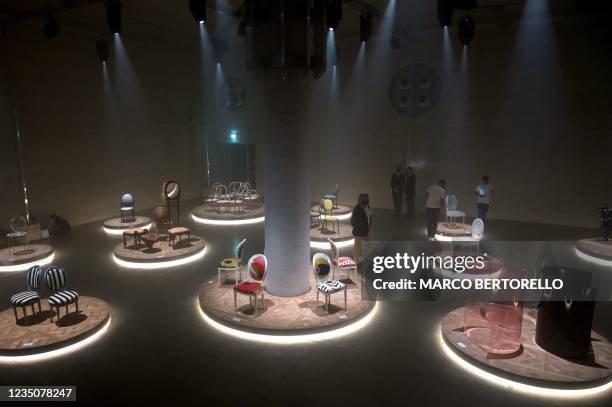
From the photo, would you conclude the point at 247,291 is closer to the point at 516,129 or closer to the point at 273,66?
the point at 273,66

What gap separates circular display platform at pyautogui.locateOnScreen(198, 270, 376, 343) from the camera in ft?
20.5

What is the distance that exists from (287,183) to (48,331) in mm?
4027

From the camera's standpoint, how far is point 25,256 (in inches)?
379

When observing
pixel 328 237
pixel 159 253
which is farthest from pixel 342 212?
pixel 159 253

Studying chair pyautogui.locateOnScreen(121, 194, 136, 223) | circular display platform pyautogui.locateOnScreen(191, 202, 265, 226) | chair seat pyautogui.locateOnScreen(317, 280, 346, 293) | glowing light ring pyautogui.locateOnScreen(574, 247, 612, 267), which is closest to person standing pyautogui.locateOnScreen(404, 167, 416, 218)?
circular display platform pyautogui.locateOnScreen(191, 202, 265, 226)

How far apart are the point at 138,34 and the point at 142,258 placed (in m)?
8.58

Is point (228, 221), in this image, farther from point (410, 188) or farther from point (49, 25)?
point (49, 25)

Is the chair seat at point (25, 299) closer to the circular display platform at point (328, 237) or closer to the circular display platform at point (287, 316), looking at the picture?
the circular display platform at point (287, 316)

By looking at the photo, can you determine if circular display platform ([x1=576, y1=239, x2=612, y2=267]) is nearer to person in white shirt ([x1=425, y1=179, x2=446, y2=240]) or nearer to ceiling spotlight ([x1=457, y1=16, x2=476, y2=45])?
person in white shirt ([x1=425, y1=179, x2=446, y2=240])

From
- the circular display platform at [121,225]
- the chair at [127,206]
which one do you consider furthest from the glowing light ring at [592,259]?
the chair at [127,206]

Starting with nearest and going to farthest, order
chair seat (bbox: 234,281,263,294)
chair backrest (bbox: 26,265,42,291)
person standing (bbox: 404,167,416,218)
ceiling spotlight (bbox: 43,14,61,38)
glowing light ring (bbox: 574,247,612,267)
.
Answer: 1. chair seat (bbox: 234,281,263,294)
2. chair backrest (bbox: 26,265,42,291)
3. glowing light ring (bbox: 574,247,612,267)
4. ceiling spotlight (bbox: 43,14,61,38)
5. person standing (bbox: 404,167,416,218)

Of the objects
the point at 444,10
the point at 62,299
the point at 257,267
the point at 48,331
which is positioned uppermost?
the point at 444,10

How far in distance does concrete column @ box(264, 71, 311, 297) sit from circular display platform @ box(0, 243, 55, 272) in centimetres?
567

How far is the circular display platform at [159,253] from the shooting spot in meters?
9.39
